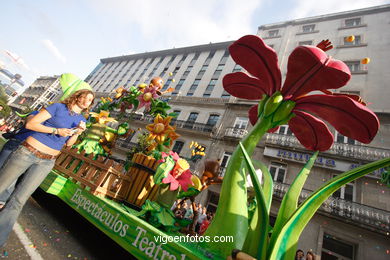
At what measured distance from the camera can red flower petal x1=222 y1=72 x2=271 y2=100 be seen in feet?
5.43

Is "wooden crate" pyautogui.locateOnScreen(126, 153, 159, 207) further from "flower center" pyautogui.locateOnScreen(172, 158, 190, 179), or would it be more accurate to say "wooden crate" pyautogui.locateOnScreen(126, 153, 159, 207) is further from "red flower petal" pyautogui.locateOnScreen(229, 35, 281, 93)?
"red flower petal" pyautogui.locateOnScreen(229, 35, 281, 93)

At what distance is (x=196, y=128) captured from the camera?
622 inches

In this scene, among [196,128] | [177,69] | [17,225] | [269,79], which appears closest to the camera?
[269,79]

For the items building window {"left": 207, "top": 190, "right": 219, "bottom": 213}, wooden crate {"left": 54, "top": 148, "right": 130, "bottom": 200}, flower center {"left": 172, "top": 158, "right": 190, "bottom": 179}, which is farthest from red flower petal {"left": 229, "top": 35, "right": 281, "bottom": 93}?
building window {"left": 207, "top": 190, "right": 219, "bottom": 213}

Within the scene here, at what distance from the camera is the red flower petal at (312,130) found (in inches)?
61.2

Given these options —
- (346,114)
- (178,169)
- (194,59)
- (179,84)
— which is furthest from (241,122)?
(194,59)

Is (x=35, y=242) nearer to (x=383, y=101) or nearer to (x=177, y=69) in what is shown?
(x=383, y=101)

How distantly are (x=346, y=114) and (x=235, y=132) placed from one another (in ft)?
39.7

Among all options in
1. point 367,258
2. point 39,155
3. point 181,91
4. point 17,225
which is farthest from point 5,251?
point 181,91

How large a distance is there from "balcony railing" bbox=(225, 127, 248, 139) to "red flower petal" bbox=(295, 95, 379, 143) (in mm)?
11419

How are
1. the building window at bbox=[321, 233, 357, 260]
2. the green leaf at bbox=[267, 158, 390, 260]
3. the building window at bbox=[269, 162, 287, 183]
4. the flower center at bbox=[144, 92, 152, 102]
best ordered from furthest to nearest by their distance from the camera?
the building window at bbox=[269, 162, 287, 183]
the building window at bbox=[321, 233, 357, 260]
the flower center at bbox=[144, 92, 152, 102]
the green leaf at bbox=[267, 158, 390, 260]

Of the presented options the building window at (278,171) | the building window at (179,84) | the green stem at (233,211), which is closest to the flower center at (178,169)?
the green stem at (233,211)

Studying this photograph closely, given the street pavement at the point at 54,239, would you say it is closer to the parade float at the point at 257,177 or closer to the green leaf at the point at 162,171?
the parade float at the point at 257,177

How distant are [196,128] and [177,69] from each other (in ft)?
39.9
